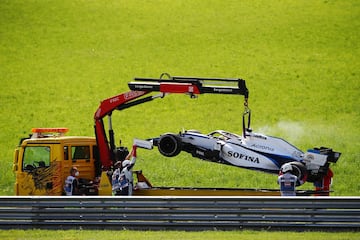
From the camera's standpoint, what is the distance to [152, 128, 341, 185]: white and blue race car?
73.5ft

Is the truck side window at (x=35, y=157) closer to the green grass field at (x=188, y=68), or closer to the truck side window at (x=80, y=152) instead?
the truck side window at (x=80, y=152)

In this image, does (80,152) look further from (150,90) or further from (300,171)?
(300,171)

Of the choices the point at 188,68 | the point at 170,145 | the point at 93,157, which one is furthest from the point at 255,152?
the point at 188,68

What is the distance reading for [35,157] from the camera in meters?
24.8

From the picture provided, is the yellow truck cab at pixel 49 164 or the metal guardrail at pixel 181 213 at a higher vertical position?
the yellow truck cab at pixel 49 164

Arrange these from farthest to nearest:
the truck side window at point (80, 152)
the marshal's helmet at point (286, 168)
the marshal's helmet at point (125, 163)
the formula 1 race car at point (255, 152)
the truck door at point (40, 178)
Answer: the truck side window at point (80, 152), the truck door at point (40, 178), the marshal's helmet at point (125, 163), the formula 1 race car at point (255, 152), the marshal's helmet at point (286, 168)

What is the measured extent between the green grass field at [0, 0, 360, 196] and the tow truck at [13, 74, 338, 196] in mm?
9362

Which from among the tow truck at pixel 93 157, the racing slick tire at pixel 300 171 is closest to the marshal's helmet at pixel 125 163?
the tow truck at pixel 93 157

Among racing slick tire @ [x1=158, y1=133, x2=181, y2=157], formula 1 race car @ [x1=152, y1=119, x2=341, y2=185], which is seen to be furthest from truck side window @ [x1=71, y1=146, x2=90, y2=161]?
racing slick tire @ [x1=158, y1=133, x2=181, y2=157]

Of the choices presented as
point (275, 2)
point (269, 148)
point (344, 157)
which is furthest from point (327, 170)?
point (275, 2)

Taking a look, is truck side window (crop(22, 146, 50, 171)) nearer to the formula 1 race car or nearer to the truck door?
the truck door

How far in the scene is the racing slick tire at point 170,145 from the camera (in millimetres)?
23422

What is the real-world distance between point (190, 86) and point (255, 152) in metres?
2.40

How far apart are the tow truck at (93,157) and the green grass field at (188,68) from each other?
30.7 feet
